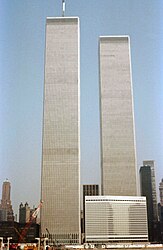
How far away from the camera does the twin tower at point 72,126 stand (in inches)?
4525

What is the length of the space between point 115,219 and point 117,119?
33.3 m

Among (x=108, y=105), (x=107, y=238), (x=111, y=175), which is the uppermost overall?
(x=108, y=105)

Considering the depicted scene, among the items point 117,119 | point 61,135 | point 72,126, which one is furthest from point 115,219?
point 117,119

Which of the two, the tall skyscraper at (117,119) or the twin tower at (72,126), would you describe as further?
the tall skyscraper at (117,119)

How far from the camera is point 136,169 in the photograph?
12638cm

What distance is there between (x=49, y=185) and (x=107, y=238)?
24.3 m

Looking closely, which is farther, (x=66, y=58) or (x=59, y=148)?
(x=66, y=58)

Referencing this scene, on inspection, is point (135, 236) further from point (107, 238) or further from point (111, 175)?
point (111, 175)

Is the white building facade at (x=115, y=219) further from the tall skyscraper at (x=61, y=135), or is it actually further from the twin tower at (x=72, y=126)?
the tall skyscraper at (x=61, y=135)

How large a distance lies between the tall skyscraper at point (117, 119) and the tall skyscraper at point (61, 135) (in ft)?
42.5

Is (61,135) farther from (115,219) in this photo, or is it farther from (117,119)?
(115,219)

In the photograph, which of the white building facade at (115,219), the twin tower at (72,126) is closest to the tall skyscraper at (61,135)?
the twin tower at (72,126)

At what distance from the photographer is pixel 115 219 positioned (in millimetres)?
119375

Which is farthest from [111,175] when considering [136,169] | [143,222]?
[143,222]
